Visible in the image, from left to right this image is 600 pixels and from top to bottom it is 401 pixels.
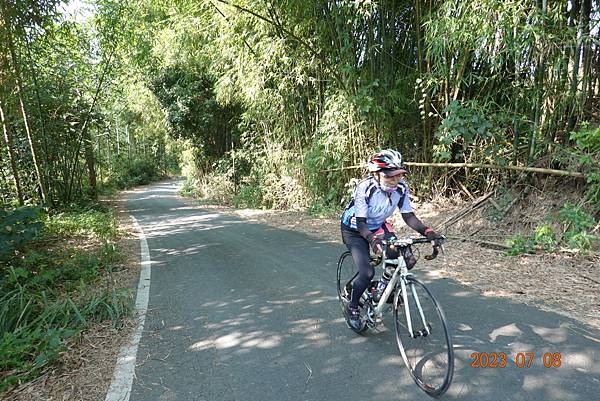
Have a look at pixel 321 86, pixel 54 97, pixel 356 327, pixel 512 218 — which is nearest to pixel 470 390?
pixel 356 327

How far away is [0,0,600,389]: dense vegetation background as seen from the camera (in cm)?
523

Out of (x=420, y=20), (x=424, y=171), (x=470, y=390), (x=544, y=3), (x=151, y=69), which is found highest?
(x=151, y=69)

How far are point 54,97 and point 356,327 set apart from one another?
12.2 metres

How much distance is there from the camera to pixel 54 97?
11422 millimetres

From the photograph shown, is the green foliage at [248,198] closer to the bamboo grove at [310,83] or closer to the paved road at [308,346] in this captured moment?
the bamboo grove at [310,83]

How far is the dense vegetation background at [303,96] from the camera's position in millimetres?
5227

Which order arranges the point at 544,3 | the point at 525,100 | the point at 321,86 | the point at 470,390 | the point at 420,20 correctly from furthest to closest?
1. the point at 321,86
2. the point at 420,20
3. the point at 525,100
4. the point at 544,3
5. the point at 470,390

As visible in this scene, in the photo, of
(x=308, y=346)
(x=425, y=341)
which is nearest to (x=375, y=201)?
(x=425, y=341)

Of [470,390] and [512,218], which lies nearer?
[470,390]

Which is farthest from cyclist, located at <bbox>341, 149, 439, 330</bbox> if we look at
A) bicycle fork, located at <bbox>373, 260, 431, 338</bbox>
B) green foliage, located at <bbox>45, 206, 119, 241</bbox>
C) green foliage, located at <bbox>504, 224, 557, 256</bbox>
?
green foliage, located at <bbox>45, 206, 119, 241</bbox>

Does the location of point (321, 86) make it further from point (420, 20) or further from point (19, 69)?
point (19, 69)

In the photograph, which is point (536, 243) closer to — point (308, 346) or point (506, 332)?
point (506, 332)

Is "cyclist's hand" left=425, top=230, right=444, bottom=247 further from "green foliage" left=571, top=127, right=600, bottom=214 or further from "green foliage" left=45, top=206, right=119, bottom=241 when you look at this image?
"green foliage" left=45, top=206, right=119, bottom=241

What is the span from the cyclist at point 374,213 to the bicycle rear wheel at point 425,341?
341 mm
